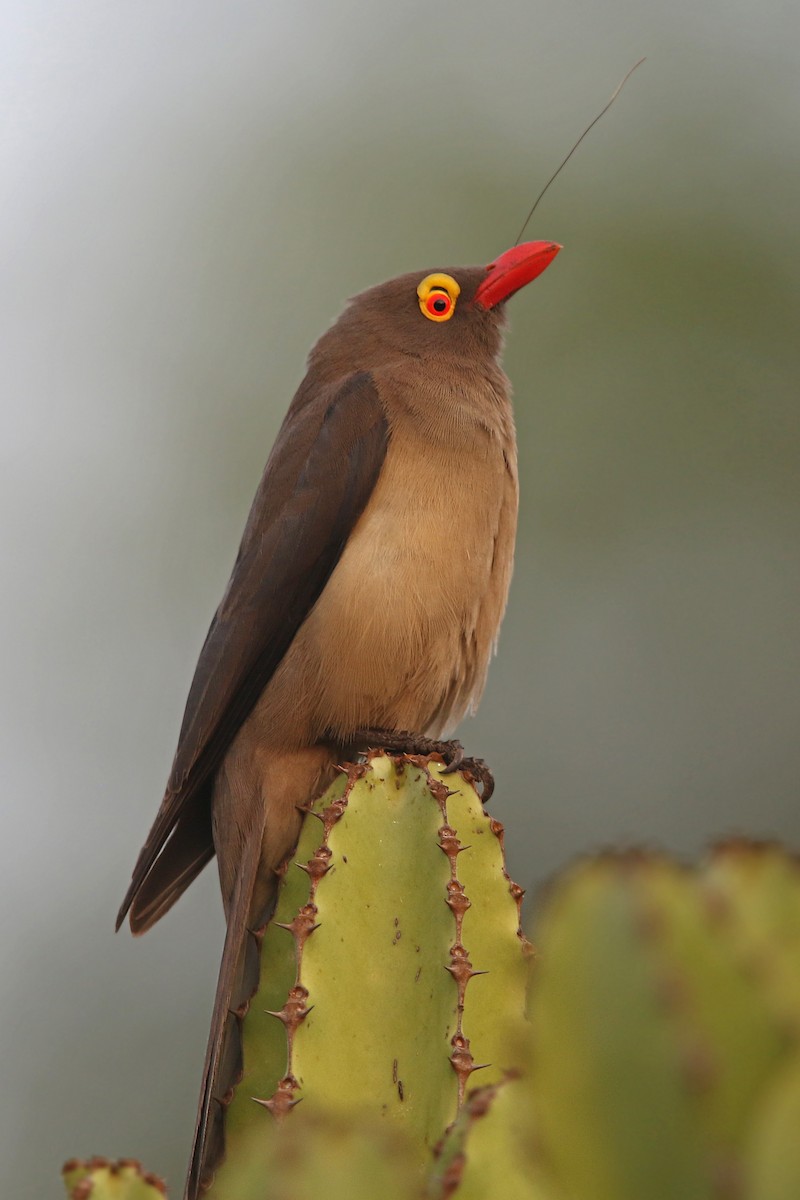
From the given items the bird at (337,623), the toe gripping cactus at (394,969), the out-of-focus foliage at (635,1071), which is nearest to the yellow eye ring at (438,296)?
the bird at (337,623)

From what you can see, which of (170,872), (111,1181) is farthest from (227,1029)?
(111,1181)

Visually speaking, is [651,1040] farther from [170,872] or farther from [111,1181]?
[170,872]

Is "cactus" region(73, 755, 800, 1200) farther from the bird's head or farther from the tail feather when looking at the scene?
the bird's head

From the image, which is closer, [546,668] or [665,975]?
[665,975]

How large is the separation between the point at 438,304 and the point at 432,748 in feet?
5.28

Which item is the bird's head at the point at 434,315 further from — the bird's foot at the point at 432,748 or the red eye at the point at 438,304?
the bird's foot at the point at 432,748

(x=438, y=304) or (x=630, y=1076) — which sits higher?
(x=438, y=304)

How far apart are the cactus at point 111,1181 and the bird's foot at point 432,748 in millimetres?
1689

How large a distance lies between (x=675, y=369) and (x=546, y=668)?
218 cm

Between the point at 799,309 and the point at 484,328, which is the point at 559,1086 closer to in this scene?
the point at 484,328

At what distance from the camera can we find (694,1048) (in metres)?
0.96

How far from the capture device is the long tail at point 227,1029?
2.59 metres

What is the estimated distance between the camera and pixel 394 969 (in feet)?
7.43

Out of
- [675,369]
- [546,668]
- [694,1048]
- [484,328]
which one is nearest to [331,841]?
[694,1048]
